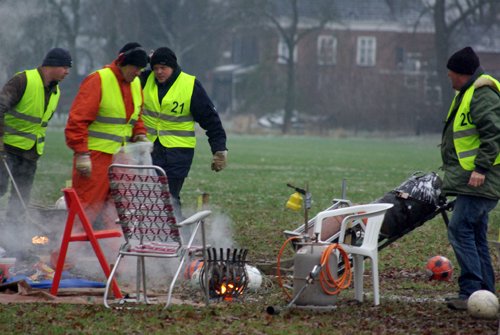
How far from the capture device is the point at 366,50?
82.9 metres

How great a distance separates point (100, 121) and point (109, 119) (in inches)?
3.2

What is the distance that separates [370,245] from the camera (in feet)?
27.8

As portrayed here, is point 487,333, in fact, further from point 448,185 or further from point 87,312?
point 87,312

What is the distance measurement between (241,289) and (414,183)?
5.75ft

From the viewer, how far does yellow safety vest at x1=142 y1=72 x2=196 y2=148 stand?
1027 cm

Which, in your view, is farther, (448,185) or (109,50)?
(109,50)

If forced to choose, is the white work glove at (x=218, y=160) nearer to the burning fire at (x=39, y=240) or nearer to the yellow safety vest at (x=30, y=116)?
the burning fire at (x=39, y=240)

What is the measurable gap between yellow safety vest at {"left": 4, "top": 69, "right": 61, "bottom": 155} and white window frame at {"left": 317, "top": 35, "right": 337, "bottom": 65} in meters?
65.4

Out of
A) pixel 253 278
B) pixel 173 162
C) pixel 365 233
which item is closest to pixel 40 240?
pixel 173 162

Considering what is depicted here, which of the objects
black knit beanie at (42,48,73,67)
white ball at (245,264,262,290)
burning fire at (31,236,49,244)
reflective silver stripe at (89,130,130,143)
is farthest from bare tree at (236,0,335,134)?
white ball at (245,264,262,290)

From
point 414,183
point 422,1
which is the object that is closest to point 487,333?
point 414,183

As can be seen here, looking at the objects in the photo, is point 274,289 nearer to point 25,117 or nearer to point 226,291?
point 226,291

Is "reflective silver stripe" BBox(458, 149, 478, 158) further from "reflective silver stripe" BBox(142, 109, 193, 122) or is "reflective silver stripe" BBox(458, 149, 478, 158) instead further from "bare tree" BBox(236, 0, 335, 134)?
"bare tree" BBox(236, 0, 335, 134)

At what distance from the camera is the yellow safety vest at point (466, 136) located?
27.6 feet
